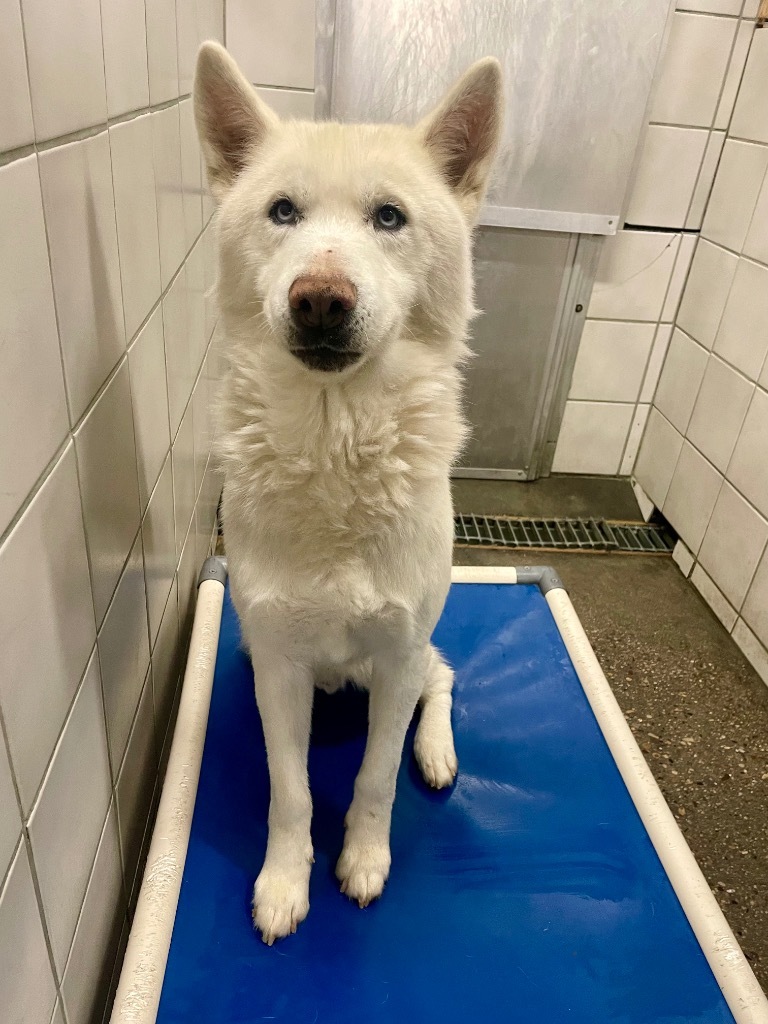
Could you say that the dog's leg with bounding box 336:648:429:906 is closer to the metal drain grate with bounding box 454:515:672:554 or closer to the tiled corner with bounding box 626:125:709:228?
the metal drain grate with bounding box 454:515:672:554

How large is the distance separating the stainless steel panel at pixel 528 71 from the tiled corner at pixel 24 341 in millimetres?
1552

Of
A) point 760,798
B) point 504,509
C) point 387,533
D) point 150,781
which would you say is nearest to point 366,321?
point 387,533

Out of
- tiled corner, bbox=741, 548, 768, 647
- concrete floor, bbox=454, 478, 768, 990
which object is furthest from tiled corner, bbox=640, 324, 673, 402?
tiled corner, bbox=741, 548, 768, 647

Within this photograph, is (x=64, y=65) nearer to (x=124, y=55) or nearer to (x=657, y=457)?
(x=124, y=55)

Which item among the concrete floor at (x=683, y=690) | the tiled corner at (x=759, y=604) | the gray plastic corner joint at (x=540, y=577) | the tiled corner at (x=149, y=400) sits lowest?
the concrete floor at (x=683, y=690)

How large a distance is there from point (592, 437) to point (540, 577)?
1031mm

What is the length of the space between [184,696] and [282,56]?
5.52ft

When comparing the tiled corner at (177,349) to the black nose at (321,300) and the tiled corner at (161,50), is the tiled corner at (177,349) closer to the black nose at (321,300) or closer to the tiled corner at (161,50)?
the tiled corner at (161,50)

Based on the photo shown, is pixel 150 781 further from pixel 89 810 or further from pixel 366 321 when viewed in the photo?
Result: pixel 366 321

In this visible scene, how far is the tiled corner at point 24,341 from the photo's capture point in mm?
572

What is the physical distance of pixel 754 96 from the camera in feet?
6.34

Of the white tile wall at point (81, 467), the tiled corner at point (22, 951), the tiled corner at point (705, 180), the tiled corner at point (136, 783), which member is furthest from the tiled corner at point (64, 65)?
the tiled corner at point (705, 180)

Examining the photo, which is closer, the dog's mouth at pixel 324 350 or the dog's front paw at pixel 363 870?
the dog's mouth at pixel 324 350

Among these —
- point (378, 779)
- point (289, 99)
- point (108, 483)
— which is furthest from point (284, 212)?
point (289, 99)
